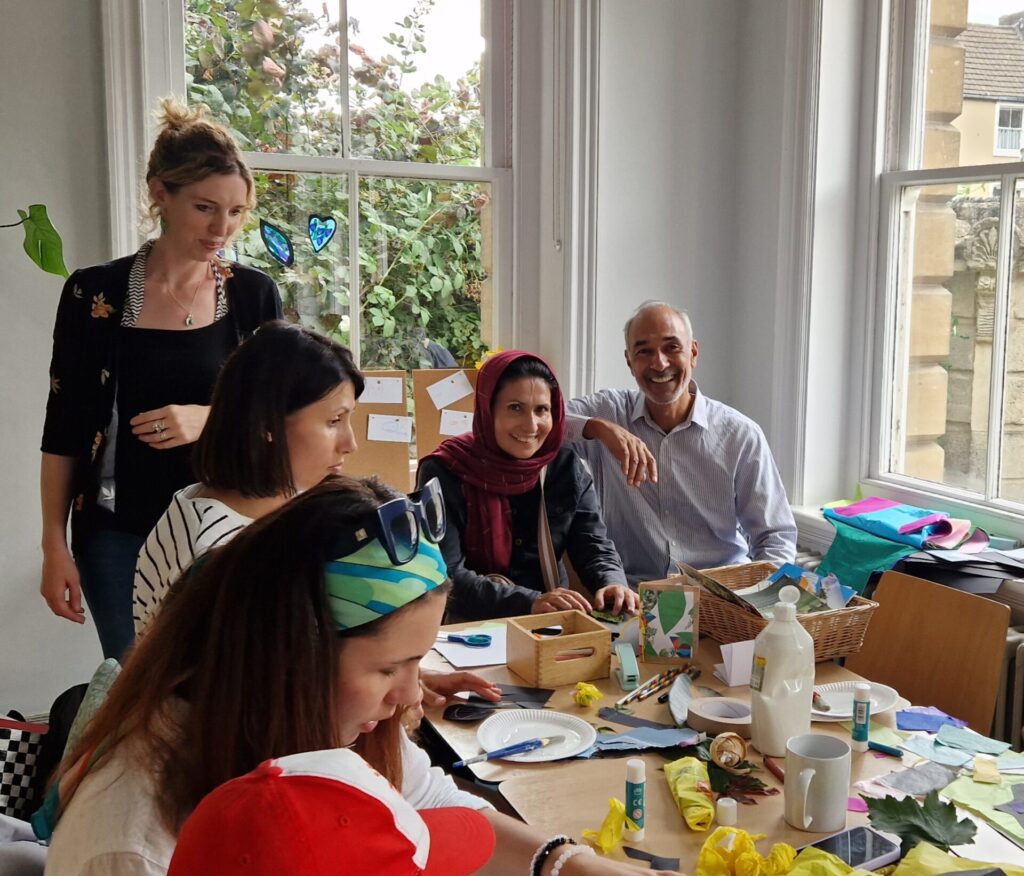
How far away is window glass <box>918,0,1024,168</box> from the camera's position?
2.65 metres

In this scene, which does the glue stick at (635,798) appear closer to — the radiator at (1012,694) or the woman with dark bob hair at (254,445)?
the woman with dark bob hair at (254,445)

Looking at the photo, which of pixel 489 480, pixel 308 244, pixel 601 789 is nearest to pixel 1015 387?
pixel 489 480

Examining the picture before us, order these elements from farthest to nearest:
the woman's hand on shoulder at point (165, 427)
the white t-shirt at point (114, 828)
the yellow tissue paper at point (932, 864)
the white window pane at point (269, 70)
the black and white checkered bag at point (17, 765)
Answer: the white window pane at point (269, 70) → the woman's hand on shoulder at point (165, 427) → the black and white checkered bag at point (17, 765) → the yellow tissue paper at point (932, 864) → the white t-shirt at point (114, 828)

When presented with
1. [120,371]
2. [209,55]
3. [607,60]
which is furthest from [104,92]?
[607,60]

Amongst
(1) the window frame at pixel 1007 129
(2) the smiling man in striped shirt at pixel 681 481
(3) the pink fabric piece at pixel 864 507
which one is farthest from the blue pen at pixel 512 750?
(1) the window frame at pixel 1007 129

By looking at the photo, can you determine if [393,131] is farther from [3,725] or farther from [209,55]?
[3,725]

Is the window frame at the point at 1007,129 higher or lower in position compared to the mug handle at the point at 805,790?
higher

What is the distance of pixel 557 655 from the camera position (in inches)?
66.5

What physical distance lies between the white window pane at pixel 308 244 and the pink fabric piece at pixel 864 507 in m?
1.57

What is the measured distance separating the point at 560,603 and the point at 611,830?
836 millimetres

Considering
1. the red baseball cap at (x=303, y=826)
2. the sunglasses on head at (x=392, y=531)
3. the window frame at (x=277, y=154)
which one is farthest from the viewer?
the window frame at (x=277, y=154)

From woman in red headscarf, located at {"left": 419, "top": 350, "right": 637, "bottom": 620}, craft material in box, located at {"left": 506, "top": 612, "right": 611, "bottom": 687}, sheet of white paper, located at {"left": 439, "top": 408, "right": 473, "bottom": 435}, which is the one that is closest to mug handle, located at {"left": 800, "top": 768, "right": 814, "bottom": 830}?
craft material in box, located at {"left": 506, "top": 612, "right": 611, "bottom": 687}

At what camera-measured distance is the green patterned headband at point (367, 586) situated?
0.87 metres

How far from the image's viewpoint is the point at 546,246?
3.26 metres
